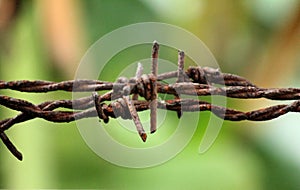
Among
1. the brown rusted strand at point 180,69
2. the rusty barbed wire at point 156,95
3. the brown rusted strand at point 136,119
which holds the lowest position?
the brown rusted strand at point 136,119

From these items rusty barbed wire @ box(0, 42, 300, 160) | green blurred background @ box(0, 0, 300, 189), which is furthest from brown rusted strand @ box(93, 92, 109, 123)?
green blurred background @ box(0, 0, 300, 189)

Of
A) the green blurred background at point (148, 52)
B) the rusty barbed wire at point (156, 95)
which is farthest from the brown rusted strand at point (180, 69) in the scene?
the green blurred background at point (148, 52)

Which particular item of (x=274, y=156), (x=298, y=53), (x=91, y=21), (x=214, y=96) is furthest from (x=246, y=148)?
(x=214, y=96)

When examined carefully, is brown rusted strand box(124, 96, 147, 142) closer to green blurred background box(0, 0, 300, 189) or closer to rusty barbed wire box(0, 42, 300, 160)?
rusty barbed wire box(0, 42, 300, 160)

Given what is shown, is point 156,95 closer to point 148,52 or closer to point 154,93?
point 154,93

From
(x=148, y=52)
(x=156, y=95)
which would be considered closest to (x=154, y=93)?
(x=156, y=95)

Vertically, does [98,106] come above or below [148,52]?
below

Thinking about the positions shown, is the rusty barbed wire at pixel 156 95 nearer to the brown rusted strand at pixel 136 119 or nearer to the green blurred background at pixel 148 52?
the brown rusted strand at pixel 136 119

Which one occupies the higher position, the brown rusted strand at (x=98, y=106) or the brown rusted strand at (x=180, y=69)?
the brown rusted strand at (x=180, y=69)
